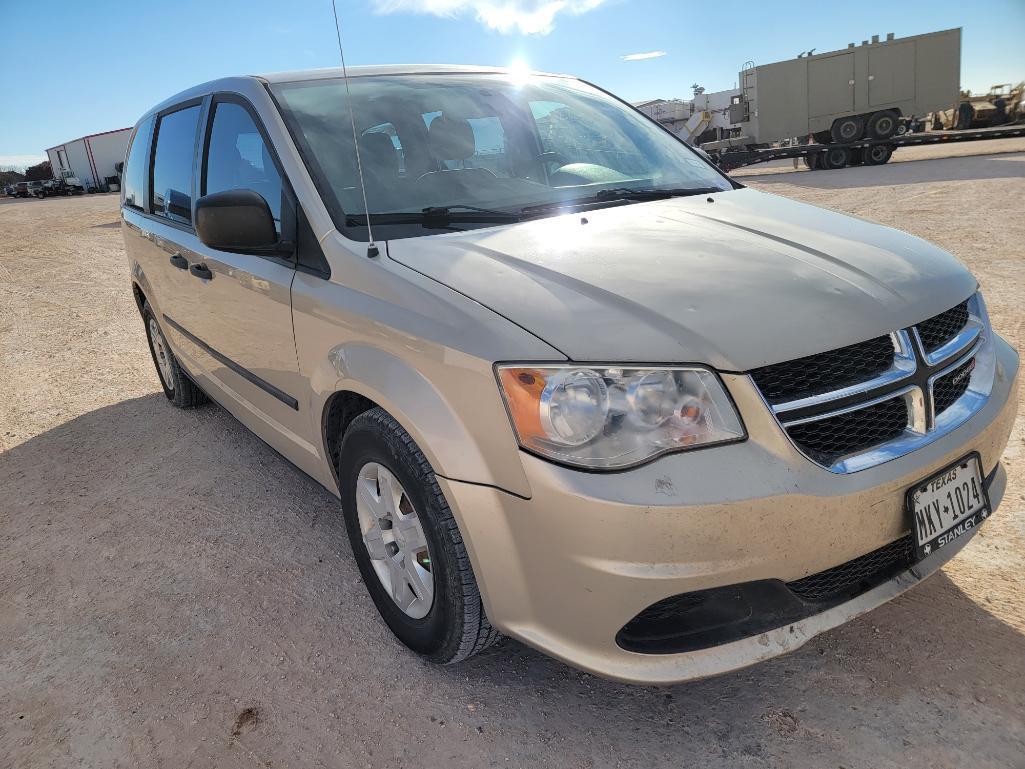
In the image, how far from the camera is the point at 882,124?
64.5 ft

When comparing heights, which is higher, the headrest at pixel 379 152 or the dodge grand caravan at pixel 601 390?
the headrest at pixel 379 152

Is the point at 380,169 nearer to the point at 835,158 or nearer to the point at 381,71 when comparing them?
the point at 381,71

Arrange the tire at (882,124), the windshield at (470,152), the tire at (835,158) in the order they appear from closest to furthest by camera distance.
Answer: the windshield at (470,152)
the tire at (882,124)
the tire at (835,158)

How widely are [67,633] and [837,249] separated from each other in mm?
2747

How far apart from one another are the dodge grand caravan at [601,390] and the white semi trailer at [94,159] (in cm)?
4486

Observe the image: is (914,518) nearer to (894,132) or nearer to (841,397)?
(841,397)

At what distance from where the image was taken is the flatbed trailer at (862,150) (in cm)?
1964

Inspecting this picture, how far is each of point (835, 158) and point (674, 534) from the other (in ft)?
71.2

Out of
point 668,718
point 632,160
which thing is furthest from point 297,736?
point 632,160

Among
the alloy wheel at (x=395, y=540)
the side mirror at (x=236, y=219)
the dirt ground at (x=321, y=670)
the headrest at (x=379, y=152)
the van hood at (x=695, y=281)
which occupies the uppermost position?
the headrest at (x=379, y=152)

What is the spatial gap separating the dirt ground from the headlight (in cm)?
81

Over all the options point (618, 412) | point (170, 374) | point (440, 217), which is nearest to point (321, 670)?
point (618, 412)

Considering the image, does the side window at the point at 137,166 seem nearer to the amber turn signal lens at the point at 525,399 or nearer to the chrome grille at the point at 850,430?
the amber turn signal lens at the point at 525,399

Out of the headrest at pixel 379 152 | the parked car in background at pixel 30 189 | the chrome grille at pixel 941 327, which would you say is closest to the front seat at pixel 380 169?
the headrest at pixel 379 152
